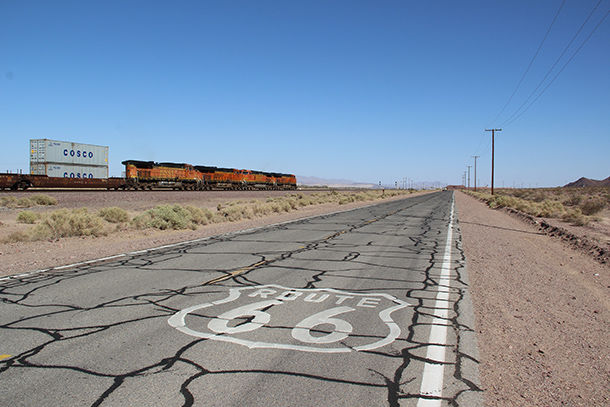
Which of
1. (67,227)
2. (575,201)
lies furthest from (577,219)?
(67,227)

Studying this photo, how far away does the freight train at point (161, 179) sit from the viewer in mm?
42875

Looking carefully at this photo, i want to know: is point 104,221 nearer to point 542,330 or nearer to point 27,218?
point 27,218

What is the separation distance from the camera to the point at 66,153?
1778 inches

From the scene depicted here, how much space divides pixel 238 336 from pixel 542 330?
12.9ft

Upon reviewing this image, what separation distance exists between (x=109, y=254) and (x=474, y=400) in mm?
10107

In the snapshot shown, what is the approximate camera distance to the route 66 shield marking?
5.00 meters

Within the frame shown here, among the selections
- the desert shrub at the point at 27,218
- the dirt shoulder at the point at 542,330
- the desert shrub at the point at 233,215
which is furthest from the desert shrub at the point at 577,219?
the desert shrub at the point at 27,218

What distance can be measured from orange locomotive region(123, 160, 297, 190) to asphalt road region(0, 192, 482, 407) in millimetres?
46075

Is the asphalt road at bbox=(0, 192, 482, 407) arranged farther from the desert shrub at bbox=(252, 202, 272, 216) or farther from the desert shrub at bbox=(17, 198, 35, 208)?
the desert shrub at bbox=(17, 198, 35, 208)

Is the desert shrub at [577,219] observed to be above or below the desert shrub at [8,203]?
below

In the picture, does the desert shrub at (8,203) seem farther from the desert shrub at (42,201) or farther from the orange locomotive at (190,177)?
the orange locomotive at (190,177)

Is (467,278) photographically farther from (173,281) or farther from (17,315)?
(17,315)

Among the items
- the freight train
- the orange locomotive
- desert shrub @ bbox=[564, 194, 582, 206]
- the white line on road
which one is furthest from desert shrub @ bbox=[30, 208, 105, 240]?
desert shrub @ bbox=[564, 194, 582, 206]

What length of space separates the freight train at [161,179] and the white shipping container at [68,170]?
1.37 feet
